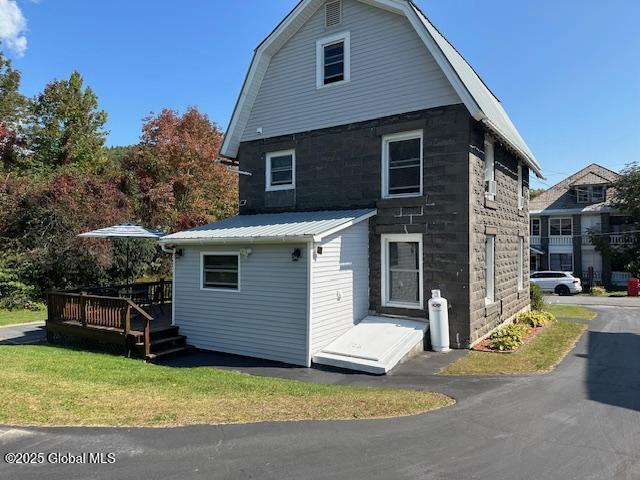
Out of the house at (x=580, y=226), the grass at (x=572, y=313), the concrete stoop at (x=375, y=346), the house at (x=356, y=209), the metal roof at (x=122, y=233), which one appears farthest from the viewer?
the house at (x=580, y=226)

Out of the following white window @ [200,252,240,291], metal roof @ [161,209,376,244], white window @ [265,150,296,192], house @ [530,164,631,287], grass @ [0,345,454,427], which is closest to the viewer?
grass @ [0,345,454,427]

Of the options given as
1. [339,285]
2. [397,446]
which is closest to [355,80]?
[339,285]

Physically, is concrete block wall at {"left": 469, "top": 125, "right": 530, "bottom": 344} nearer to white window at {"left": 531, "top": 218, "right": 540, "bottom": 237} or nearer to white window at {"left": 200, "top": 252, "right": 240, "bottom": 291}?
white window at {"left": 200, "top": 252, "right": 240, "bottom": 291}

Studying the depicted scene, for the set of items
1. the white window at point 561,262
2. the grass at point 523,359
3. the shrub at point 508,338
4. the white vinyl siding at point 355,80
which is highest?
the white vinyl siding at point 355,80

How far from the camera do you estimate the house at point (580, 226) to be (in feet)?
116

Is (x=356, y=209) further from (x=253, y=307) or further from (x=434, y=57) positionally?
(x=434, y=57)

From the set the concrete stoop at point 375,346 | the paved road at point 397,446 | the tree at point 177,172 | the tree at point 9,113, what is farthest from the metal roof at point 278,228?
the tree at point 9,113

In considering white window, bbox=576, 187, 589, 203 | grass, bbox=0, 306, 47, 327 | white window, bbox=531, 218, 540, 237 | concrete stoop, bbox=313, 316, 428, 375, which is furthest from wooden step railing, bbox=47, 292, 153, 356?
white window, bbox=576, 187, 589, 203

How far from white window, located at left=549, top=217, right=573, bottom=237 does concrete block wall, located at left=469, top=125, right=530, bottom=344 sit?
23853mm

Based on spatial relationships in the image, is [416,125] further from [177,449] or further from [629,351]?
[177,449]

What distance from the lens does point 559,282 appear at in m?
30.9

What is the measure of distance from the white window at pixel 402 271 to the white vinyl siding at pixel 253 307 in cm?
289

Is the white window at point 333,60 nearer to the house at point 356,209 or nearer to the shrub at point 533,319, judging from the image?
the house at point 356,209

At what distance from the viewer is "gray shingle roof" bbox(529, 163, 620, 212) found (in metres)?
37.4
